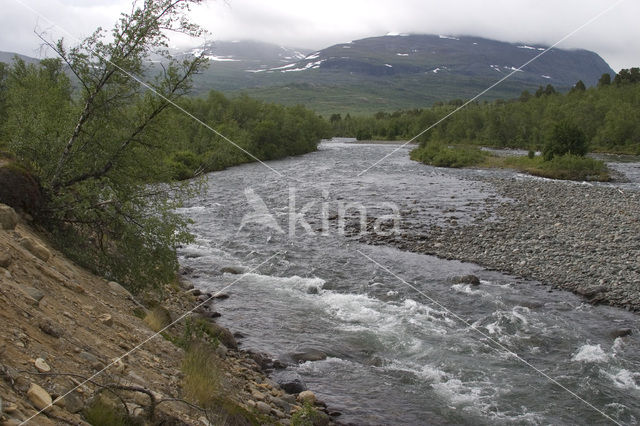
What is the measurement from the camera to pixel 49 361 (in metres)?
5.02

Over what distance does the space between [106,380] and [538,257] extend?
14706mm

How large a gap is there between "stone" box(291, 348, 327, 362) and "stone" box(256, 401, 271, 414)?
7.70 feet

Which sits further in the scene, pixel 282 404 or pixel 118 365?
pixel 282 404

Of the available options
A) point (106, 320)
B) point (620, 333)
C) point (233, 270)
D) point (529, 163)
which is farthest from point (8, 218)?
point (529, 163)

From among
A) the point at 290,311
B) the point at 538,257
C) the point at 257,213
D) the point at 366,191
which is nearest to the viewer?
the point at 290,311

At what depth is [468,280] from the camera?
14594 mm

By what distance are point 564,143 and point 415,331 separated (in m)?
42.5

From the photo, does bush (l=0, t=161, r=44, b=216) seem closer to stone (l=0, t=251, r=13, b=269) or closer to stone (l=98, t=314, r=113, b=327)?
stone (l=0, t=251, r=13, b=269)

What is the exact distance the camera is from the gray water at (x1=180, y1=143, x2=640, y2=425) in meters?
8.53

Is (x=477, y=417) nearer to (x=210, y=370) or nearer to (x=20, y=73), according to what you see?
(x=210, y=370)

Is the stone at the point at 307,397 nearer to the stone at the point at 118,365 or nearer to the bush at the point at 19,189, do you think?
the stone at the point at 118,365

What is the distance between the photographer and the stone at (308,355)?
10008 millimetres

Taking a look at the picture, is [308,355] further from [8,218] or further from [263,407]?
[8,218]

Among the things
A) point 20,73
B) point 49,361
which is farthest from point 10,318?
point 20,73
